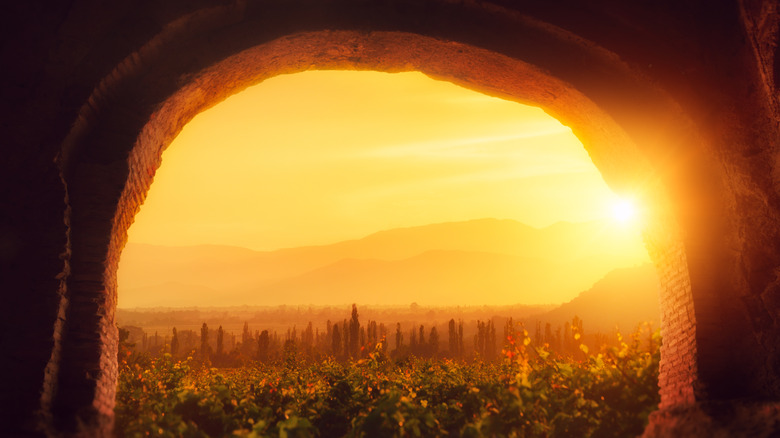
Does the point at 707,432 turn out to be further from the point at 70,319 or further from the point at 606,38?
the point at 70,319

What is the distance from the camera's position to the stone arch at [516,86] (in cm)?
396

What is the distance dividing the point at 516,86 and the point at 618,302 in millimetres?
69682

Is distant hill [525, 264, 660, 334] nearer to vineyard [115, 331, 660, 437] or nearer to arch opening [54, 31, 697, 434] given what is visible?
vineyard [115, 331, 660, 437]

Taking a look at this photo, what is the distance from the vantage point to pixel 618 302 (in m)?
68.7

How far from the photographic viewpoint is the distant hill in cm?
6400

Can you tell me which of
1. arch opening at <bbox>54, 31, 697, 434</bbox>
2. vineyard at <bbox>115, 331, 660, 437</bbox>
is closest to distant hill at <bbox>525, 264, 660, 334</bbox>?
vineyard at <bbox>115, 331, 660, 437</bbox>

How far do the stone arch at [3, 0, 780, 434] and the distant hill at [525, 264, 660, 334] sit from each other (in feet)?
203

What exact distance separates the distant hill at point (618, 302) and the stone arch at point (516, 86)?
203ft

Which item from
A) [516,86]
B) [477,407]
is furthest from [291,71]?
[477,407]

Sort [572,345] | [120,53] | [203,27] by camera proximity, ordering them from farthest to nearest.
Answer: [572,345] < [203,27] < [120,53]

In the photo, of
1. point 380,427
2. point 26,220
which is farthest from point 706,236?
point 26,220

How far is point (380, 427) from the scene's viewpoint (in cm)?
445

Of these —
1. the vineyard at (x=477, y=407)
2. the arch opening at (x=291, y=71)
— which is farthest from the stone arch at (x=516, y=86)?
the vineyard at (x=477, y=407)

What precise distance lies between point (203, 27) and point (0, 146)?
1634 millimetres
